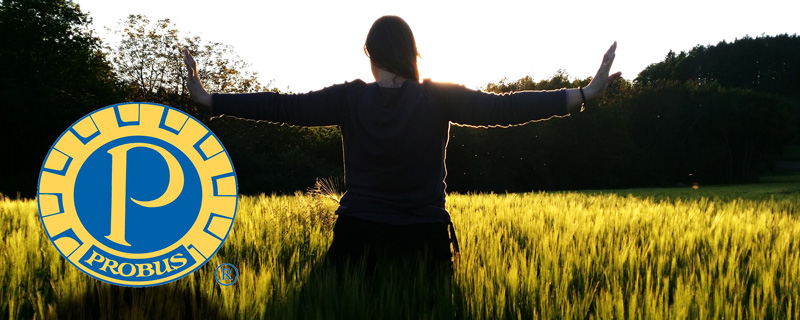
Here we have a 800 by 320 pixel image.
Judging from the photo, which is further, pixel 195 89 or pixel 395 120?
pixel 195 89

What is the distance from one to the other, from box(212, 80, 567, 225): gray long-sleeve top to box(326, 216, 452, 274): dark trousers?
4 cm

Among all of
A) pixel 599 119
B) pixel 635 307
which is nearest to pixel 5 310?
pixel 635 307

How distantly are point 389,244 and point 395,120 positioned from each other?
572mm

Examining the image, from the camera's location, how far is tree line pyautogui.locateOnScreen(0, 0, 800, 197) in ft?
88.3

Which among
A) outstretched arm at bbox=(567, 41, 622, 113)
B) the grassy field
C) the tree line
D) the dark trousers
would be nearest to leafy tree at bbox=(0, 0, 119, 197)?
the tree line

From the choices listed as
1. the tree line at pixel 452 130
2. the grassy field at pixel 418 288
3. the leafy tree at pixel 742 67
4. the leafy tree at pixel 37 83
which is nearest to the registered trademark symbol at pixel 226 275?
the grassy field at pixel 418 288

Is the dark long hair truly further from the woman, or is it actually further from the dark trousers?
the dark trousers

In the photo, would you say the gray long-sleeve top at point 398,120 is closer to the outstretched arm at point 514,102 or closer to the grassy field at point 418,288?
the outstretched arm at point 514,102

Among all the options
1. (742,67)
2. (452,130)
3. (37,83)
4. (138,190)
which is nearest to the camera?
(138,190)

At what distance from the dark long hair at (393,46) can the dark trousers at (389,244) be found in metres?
0.71

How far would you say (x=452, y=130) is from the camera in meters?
34.9

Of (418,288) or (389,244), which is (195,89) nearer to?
(389,244)

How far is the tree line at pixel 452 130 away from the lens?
26.9 m

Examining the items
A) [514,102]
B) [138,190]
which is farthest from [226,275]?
[514,102]
